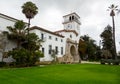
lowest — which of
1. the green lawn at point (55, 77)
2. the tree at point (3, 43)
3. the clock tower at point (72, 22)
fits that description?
the green lawn at point (55, 77)

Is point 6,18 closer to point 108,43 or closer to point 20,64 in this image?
point 20,64

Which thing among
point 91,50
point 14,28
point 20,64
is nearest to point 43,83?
point 20,64

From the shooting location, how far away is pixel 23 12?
103ft

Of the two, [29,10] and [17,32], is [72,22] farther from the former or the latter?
[17,32]

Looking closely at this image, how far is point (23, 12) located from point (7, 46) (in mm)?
7261

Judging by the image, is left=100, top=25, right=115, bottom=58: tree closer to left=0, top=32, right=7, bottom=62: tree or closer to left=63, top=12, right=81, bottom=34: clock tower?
left=63, top=12, right=81, bottom=34: clock tower

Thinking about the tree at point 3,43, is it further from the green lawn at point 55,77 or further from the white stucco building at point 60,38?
the green lawn at point 55,77

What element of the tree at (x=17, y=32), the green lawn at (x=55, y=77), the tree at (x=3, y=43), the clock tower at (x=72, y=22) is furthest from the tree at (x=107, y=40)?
the green lawn at (x=55, y=77)

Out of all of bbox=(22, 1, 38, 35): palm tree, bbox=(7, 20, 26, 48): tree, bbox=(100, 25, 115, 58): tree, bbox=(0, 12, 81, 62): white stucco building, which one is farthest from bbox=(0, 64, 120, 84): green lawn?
bbox=(100, 25, 115, 58): tree

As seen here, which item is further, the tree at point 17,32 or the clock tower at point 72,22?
the clock tower at point 72,22

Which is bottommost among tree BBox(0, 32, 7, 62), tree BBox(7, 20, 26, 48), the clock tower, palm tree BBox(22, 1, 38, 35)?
tree BBox(0, 32, 7, 62)

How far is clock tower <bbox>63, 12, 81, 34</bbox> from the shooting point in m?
60.4

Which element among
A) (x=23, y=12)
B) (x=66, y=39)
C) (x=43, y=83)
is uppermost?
(x=23, y=12)

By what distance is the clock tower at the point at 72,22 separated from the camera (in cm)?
6044
